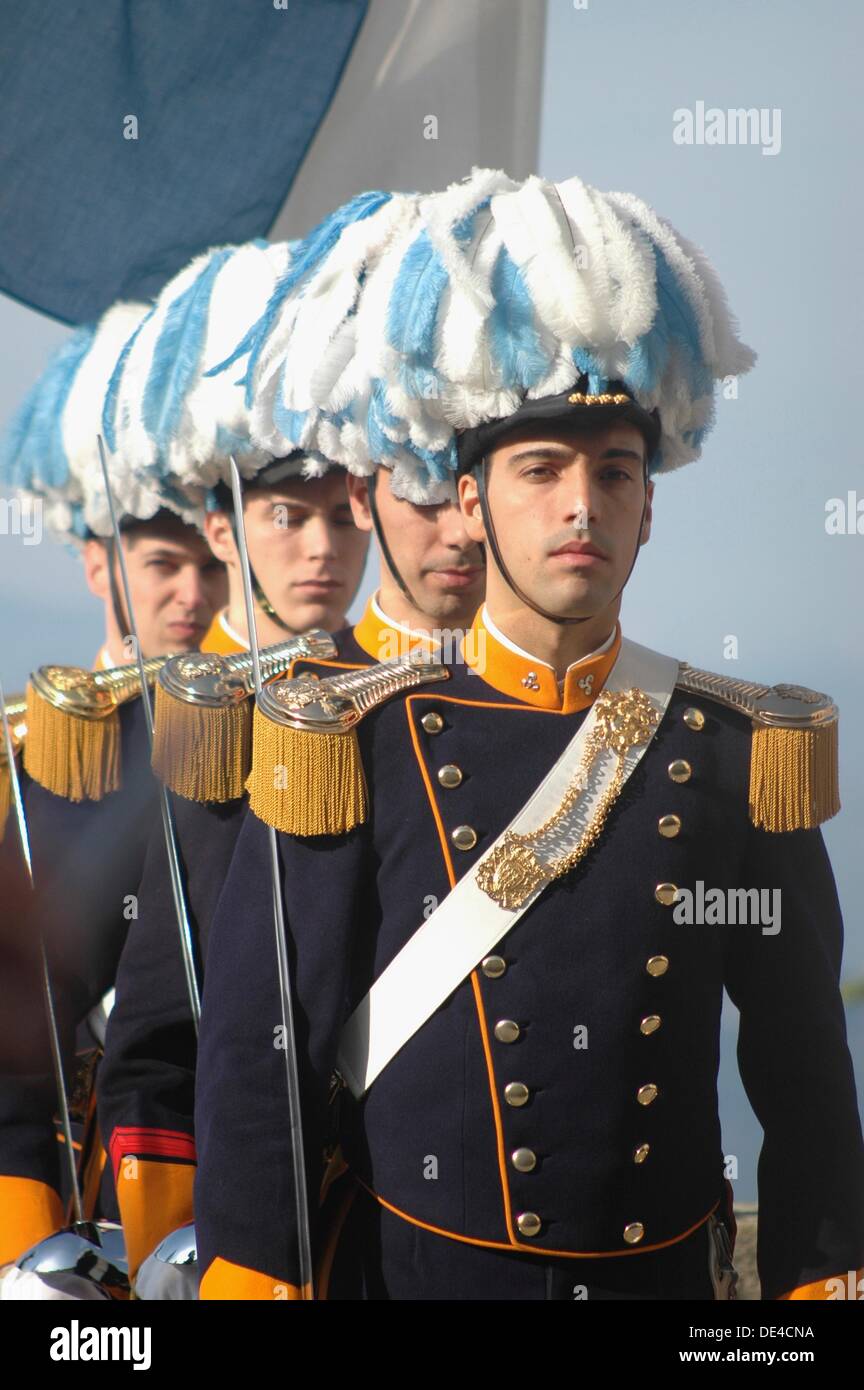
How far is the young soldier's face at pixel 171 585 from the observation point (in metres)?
4.45

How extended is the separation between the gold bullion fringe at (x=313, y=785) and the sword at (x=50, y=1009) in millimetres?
575

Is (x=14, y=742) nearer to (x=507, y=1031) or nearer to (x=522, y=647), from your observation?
(x=522, y=647)

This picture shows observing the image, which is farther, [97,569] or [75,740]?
[97,569]

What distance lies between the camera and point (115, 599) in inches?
179

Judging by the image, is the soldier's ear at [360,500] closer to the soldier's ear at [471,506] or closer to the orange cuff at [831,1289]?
the soldier's ear at [471,506]

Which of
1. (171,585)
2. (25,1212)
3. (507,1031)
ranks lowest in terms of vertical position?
(25,1212)

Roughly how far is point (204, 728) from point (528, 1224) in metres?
1.04

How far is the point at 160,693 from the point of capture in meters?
3.42

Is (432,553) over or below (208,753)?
over

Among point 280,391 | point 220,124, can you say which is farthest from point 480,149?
point 280,391

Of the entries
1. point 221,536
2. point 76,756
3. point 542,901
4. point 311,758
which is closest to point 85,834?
point 76,756

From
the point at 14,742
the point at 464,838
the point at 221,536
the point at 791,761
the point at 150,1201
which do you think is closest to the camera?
the point at 464,838
